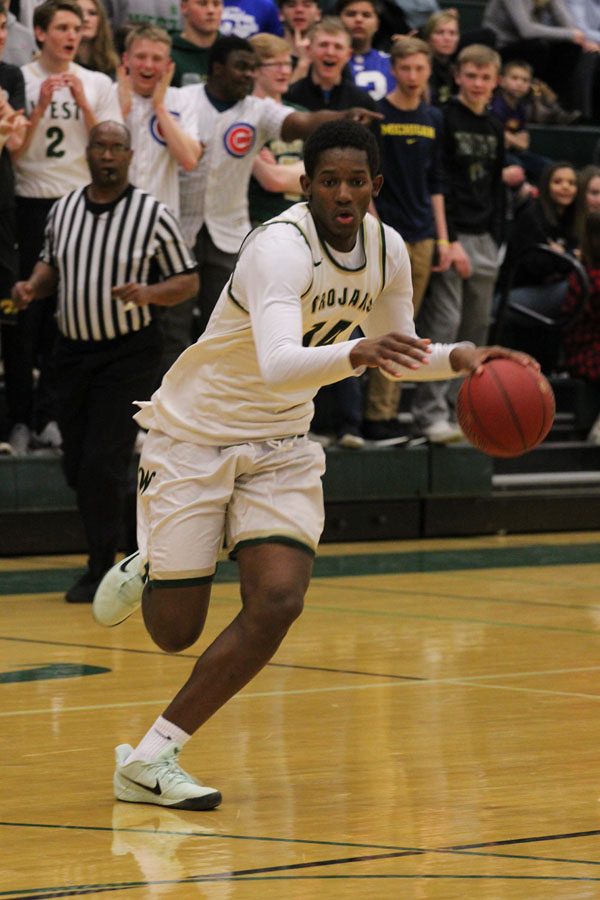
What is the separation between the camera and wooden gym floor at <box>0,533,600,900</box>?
3.90 m

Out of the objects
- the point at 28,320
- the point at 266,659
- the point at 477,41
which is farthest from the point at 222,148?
the point at 266,659

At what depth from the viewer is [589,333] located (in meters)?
12.8

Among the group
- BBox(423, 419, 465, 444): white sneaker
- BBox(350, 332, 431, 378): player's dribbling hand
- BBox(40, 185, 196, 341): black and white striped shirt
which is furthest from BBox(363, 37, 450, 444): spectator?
BBox(350, 332, 431, 378): player's dribbling hand

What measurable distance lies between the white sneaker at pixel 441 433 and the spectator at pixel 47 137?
8.84 feet

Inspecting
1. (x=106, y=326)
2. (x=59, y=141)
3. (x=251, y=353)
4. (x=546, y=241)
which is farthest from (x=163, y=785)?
(x=546, y=241)

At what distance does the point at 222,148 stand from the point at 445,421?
2.55m

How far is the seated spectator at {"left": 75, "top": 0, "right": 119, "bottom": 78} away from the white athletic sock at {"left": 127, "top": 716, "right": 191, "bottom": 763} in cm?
670

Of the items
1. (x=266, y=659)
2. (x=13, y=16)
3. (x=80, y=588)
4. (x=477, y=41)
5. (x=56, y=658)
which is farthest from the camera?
(x=477, y=41)

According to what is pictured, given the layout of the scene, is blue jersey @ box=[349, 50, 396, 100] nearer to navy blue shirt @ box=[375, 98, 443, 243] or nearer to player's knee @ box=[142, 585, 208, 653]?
navy blue shirt @ box=[375, 98, 443, 243]

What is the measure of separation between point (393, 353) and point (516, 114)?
35.1 feet

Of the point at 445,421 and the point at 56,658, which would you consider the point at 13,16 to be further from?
the point at 56,658

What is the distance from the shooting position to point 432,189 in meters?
11.3

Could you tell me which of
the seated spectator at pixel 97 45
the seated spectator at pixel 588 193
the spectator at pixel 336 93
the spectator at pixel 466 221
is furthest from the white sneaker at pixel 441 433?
the seated spectator at pixel 97 45

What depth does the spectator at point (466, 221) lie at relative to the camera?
1145cm
